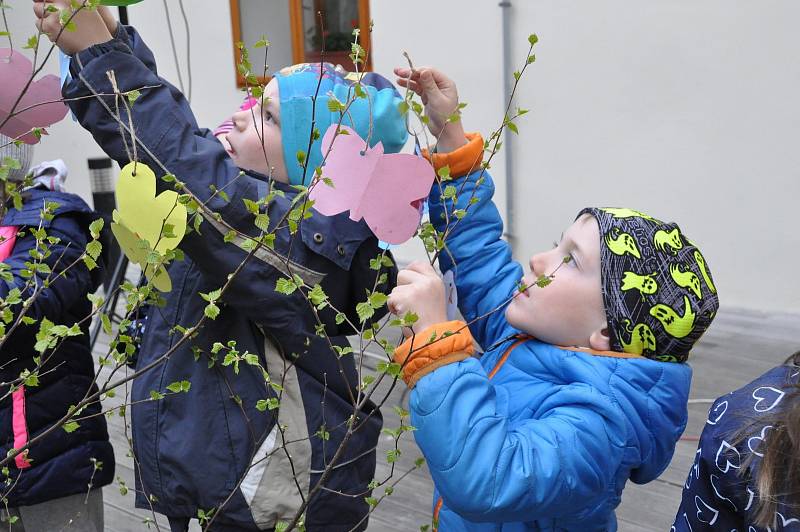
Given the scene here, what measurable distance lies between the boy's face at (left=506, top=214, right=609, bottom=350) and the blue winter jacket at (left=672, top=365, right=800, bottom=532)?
0.91 feet

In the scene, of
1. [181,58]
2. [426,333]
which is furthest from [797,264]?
[181,58]

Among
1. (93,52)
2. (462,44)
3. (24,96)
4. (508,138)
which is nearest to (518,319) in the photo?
(93,52)

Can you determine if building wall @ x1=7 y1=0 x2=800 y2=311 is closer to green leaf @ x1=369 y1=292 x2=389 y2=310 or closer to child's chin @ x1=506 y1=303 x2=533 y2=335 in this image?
child's chin @ x1=506 y1=303 x2=533 y2=335

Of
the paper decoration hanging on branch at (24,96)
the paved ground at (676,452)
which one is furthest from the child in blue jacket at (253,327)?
the paved ground at (676,452)

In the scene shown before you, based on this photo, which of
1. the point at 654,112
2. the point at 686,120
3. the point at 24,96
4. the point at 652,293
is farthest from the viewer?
the point at 654,112

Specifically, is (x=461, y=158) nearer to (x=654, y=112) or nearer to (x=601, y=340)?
(x=601, y=340)

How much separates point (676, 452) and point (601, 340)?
7.10ft

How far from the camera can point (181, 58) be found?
7.49 m

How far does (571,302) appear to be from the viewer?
138 cm

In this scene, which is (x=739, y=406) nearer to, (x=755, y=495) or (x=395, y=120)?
(x=755, y=495)

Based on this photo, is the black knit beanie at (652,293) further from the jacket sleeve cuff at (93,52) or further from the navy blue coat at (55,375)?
the navy blue coat at (55,375)

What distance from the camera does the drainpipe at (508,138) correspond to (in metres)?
5.30

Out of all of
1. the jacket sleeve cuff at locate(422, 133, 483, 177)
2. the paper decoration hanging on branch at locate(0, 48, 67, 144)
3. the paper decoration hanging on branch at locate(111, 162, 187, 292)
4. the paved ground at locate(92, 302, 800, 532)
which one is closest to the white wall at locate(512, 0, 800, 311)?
the paved ground at locate(92, 302, 800, 532)

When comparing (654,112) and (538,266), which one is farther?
(654,112)
